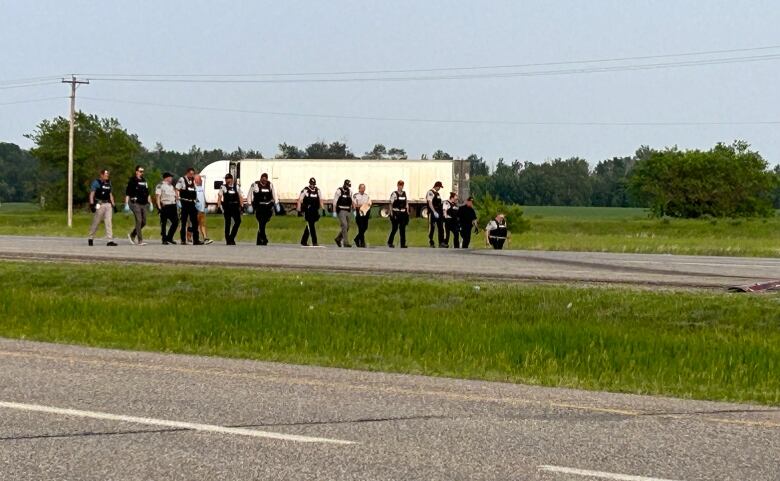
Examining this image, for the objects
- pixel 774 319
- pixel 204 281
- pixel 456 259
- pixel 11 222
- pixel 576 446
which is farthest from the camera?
pixel 11 222

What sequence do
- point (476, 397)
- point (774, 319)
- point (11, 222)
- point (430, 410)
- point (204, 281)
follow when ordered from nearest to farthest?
point (430, 410), point (476, 397), point (774, 319), point (204, 281), point (11, 222)

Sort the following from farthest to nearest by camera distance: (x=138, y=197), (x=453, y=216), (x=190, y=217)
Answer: (x=453, y=216), (x=190, y=217), (x=138, y=197)

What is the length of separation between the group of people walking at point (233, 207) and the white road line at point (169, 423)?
19.4 metres

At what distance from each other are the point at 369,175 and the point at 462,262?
54567mm

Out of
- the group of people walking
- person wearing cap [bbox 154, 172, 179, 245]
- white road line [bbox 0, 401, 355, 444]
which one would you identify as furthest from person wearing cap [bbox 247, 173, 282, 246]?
white road line [bbox 0, 401, 355, 444]

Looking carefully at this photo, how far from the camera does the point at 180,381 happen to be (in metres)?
9.43

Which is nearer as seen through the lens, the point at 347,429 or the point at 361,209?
the point at 347,429

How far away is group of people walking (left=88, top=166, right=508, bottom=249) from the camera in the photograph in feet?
91.6

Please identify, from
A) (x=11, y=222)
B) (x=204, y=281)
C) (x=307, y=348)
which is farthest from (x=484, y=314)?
(x=11, y=222)

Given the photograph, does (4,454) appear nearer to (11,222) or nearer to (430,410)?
(430,410)

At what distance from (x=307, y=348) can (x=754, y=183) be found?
321 feet

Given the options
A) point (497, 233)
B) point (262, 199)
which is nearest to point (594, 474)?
point (262, 199)

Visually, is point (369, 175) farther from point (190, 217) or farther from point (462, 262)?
point (462, 262)

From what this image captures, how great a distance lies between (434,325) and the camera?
1412cm
